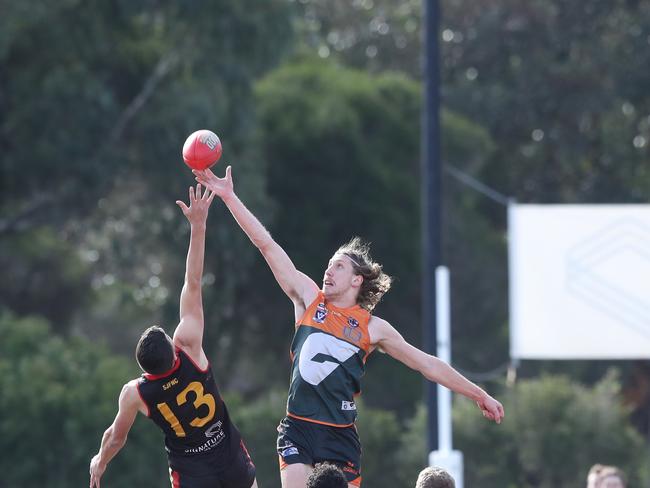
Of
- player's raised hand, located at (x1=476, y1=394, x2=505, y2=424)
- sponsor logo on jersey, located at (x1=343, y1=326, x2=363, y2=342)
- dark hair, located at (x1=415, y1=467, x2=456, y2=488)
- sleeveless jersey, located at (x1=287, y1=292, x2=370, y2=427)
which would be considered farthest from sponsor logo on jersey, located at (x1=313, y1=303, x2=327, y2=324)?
dark hair, located at (x1=415, y1=467, x2=456, y2=488)

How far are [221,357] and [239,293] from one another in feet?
4.51

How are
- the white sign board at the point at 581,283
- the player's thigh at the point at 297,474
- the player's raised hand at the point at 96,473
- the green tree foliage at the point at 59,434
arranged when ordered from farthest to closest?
the green tree foliage at the point at 59,434 < the white sign board at the point at 581,283 < the player's raised hand at the point at 96,473 < the player's thigh at the point at 297,474

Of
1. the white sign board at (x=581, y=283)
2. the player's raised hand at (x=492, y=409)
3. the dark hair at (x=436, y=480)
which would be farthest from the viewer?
the white sign board at (x=581, y=283)

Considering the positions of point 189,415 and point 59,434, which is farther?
point 59,434

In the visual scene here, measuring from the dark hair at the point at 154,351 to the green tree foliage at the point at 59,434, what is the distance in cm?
1177

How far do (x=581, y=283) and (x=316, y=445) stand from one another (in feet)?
33.9

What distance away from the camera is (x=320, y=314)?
7512 millimetres

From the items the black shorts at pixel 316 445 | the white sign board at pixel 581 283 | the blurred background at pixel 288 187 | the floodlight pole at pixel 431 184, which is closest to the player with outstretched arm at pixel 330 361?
the black shorts at pixel 316 445

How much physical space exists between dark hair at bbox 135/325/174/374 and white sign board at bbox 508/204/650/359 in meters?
10.3

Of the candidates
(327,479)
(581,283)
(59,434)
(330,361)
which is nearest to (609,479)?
(330,361)

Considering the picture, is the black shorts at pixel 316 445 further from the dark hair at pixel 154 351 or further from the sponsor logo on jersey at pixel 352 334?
the dark hair at pixel 154 351

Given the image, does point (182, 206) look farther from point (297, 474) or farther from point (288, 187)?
point (288, 187)

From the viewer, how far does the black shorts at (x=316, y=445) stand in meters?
7.39

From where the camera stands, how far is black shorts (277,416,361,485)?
7.39 metres
